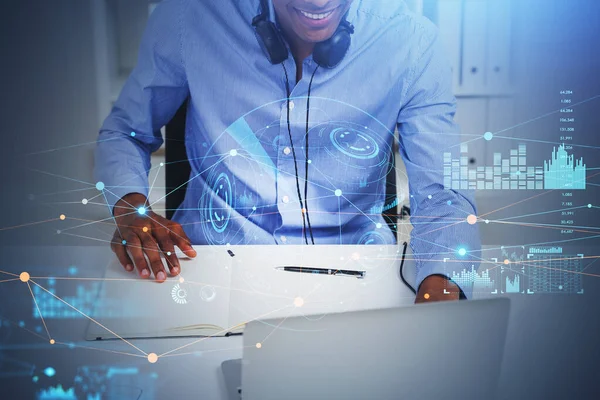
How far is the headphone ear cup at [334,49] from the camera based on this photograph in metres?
0.96

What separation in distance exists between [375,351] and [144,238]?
521 millimetres

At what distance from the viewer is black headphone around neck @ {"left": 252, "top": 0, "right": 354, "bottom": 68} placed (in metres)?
0.96

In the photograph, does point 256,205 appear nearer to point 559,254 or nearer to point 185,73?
point 185,73

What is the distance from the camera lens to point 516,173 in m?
0.93

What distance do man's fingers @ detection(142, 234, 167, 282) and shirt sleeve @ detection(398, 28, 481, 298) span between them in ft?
1.55

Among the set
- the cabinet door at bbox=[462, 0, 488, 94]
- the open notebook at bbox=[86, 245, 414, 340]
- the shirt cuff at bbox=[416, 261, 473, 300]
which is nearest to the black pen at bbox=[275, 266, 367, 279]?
the open notebook at bbox=[86, 245, 414, 340]

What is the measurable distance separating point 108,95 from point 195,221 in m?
0.30

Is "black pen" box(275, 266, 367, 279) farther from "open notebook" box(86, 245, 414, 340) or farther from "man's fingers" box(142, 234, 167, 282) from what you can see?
"man's fingers" box(142, 234, 167, 282)

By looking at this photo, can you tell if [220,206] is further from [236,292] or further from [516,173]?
[516,173]

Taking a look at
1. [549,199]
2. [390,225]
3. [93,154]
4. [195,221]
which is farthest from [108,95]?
[549,199]

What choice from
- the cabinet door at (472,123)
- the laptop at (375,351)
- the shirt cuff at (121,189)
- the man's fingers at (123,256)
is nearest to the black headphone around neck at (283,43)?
the cabinet door at (472,123)

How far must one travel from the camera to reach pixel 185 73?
39.1 inches

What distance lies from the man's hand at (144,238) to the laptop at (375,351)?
0.38m

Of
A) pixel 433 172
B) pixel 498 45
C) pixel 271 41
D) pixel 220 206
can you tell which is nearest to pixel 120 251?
pixel 220 206
